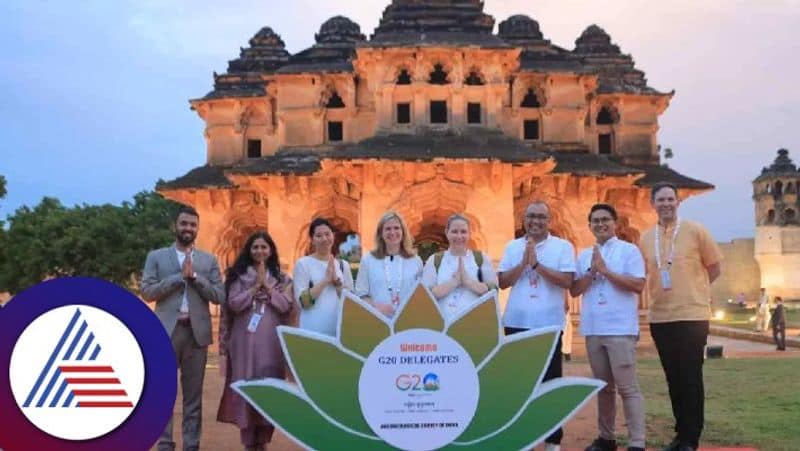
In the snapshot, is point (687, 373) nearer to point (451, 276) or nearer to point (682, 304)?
point (682, 304)

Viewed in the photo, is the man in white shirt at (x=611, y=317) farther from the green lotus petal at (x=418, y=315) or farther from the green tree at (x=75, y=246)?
the green tree at (x=75, y=246)

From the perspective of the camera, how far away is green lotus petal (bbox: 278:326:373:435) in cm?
591

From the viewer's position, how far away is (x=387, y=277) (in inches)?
273

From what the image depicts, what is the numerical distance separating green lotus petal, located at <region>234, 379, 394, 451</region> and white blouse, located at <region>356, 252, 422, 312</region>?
1261 mm

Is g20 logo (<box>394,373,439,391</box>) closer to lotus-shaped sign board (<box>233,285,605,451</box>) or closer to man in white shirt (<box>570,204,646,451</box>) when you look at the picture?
lotus-shaped sign board (<box>233,285,605,451</box>)

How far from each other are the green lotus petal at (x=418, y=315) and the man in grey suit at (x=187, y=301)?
2.00 m

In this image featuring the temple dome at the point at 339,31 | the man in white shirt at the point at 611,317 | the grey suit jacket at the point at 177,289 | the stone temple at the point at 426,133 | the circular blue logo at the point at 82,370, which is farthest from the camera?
the temple dome at the point at 339,31

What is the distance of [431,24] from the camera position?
24188 millimetres

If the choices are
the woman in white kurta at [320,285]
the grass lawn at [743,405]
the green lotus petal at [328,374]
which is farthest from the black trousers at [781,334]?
the green lotus petal at [328,374]

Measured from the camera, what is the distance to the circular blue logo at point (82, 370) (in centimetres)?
569

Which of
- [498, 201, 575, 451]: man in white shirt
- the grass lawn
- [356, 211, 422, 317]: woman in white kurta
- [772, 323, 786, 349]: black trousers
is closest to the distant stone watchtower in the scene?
[772, 323, 786, 349]: black trousers

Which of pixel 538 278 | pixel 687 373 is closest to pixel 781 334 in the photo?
pixel 687 373

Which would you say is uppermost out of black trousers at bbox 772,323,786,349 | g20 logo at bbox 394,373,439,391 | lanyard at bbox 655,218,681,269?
lanyard at bbox 655,218,681,269

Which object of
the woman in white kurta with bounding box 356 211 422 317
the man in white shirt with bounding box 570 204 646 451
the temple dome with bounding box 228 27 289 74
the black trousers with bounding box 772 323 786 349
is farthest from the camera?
the temple dome with bounding box 228 27 289 74
